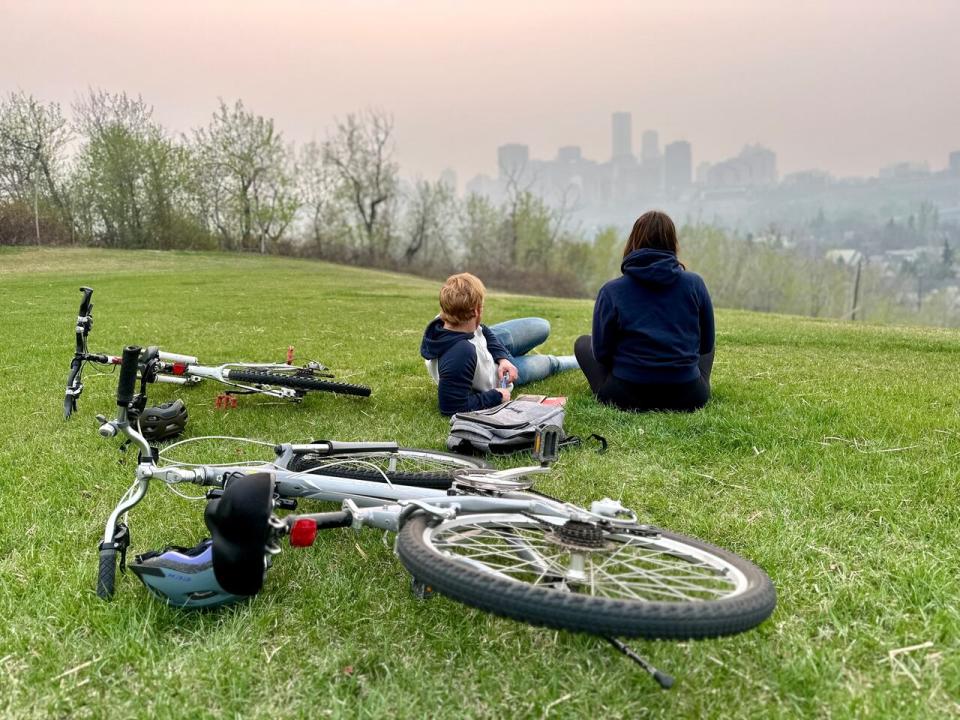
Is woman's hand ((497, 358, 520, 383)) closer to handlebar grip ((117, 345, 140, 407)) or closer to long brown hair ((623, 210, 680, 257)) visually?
long brown hair ((623, 210, 680, 257))

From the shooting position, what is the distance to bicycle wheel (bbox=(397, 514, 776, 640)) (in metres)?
1.75

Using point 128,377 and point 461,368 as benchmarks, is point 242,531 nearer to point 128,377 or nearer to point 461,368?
point 128,377

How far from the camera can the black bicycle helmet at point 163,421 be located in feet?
14.9

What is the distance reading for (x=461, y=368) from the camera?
469 cm

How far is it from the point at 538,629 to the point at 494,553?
34 cm

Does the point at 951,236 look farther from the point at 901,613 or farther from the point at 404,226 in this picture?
the point at 901,613

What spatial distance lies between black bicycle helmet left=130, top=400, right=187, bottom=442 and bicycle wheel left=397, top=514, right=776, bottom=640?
9.79ft

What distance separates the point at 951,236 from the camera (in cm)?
15175

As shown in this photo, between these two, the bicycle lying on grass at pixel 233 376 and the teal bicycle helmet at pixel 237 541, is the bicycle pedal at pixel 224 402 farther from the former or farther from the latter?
the teal bicycle helmet at pixel 237 541

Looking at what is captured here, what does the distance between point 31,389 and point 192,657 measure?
5464 mm

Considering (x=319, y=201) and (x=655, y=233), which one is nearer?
(x=655, y=233)

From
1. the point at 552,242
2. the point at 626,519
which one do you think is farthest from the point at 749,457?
the point at 552,242

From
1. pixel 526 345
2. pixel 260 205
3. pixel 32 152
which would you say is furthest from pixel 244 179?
pixel 526 345

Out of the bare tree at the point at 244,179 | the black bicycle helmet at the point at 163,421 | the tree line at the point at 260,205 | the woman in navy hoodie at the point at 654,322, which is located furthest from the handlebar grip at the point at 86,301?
the bare tree at the point at 244,179
